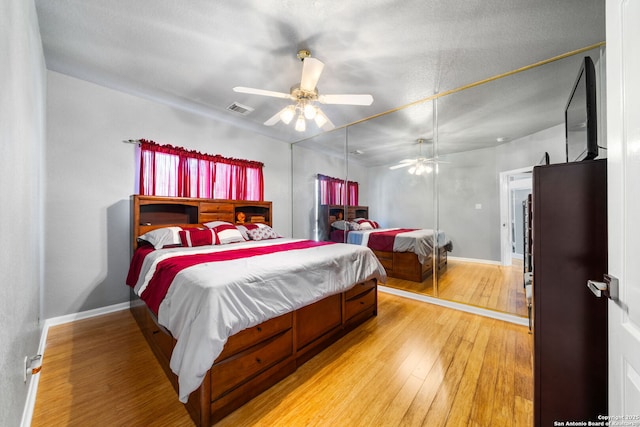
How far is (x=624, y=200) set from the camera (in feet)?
2.50

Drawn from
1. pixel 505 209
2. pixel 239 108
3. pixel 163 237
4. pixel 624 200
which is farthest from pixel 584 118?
pixel 163 237

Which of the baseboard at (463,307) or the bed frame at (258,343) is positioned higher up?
the bed frame at (258,343)

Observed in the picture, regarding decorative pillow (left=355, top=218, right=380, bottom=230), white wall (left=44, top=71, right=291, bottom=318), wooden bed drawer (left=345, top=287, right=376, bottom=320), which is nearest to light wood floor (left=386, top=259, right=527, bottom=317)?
decorative pillow (left=355, top=218, right=380, bottom=230)

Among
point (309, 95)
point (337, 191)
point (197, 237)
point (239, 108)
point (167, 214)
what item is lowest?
point (197, 237)

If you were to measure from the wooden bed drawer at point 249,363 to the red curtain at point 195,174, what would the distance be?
2.62m

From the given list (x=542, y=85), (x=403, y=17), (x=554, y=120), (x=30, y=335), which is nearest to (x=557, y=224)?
(x=403, y=17)

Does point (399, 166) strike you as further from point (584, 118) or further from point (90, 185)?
point (90, 185)

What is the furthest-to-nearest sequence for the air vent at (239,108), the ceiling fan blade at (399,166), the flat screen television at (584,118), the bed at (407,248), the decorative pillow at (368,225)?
the decorative pillow at (368,225) < the ceiling fan blade at (399,166) < the bed at (407,248) < the air vent at (239,108) < the flat screen television at (584,118)

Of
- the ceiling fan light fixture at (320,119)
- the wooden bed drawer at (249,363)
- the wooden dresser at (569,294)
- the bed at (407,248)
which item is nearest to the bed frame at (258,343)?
the wooden bed drawer at (249,363)

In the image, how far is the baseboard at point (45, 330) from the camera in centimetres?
134

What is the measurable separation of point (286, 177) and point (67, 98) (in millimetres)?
3178

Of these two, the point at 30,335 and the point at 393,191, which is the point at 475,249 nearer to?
the point at 393,191

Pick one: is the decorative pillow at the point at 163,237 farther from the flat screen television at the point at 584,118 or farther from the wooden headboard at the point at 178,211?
the flat screen television at the point at 584,118

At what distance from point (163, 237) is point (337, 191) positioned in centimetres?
301
